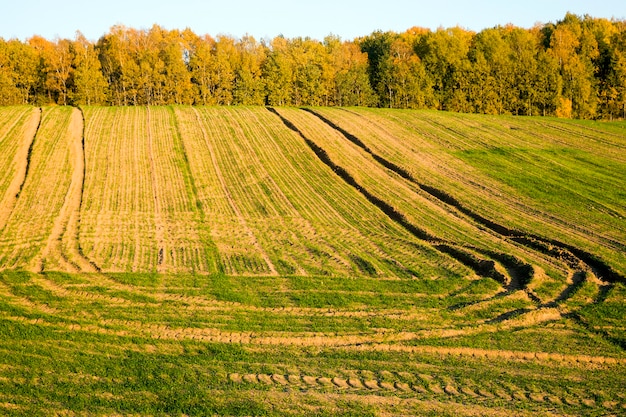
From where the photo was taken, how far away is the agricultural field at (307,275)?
16016 millimetres

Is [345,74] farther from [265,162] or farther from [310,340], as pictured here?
[310,340]

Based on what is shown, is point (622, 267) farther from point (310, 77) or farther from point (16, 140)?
point (310, 77)

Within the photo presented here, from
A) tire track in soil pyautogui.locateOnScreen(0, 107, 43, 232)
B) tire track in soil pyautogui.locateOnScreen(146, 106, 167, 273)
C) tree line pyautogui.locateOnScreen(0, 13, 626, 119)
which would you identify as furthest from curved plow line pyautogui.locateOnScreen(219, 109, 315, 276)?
tree line pyautogui.locateOnScreen(0, 13, 626, 119)

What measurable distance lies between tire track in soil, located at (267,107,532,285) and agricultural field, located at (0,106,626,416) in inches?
4.8

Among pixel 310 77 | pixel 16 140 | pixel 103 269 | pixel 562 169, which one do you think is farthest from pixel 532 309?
pixel 310 77

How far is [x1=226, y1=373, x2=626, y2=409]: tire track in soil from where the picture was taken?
15578 mm

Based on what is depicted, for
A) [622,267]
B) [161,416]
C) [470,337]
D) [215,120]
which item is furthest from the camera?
[215,120]

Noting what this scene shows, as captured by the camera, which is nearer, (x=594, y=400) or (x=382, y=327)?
(x=594, y=400)

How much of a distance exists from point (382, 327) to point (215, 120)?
4094 cm

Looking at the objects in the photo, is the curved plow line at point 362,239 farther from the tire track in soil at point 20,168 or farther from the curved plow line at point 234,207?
the tire track in soil at point 20,168

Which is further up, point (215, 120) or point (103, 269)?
point (215, 120)

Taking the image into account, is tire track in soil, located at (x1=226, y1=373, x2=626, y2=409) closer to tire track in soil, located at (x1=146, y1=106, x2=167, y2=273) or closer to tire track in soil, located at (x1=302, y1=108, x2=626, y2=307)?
tire track in soil, located at (x1=302, y1=108, x2=626, y2=307)

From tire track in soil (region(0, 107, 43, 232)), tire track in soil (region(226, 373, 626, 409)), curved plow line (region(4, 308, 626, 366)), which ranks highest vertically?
tire track in soil (region(0, 107, 43, 232))

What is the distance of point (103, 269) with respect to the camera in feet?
82.8
